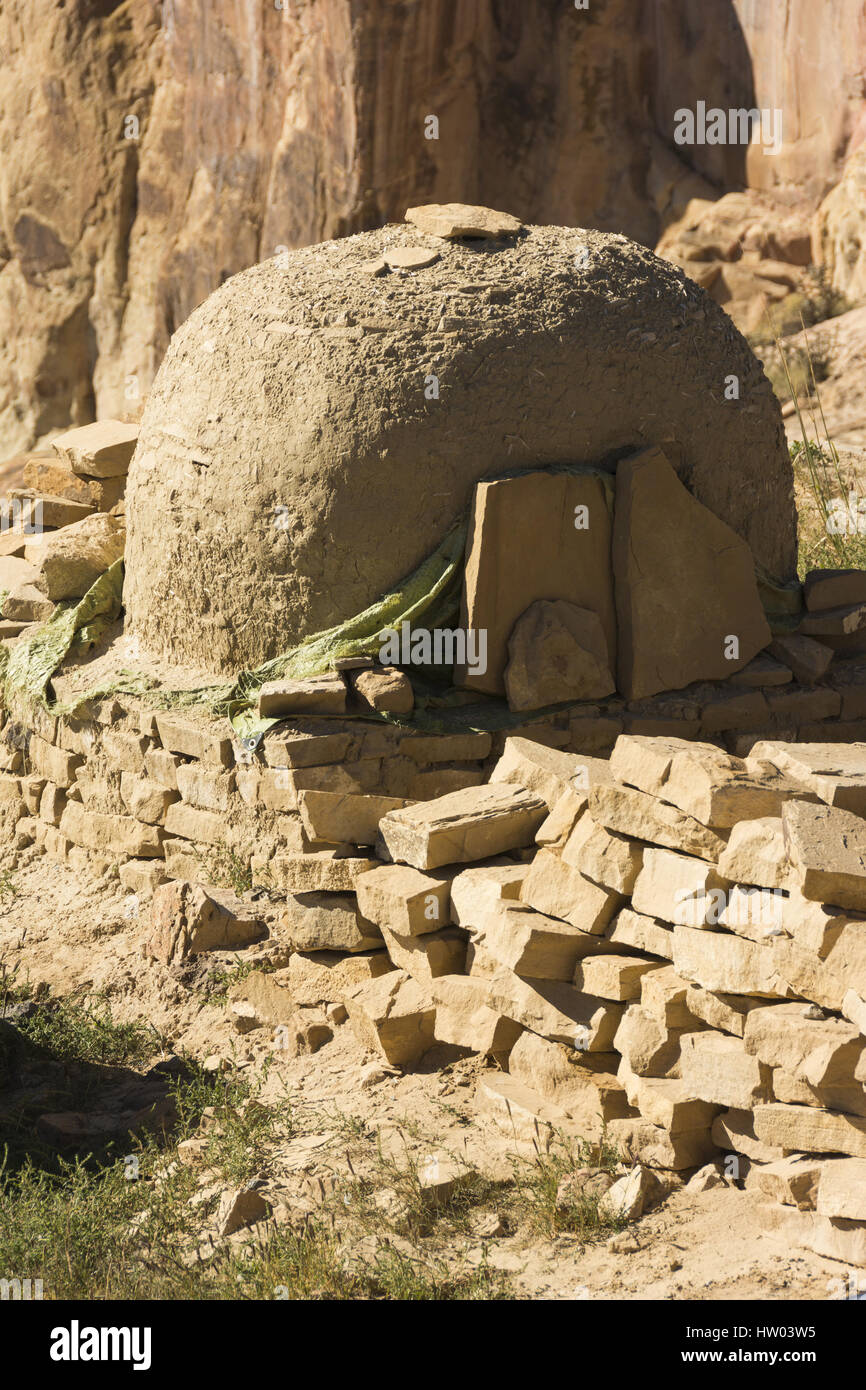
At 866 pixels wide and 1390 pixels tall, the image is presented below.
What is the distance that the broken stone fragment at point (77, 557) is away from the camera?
21.5 feet

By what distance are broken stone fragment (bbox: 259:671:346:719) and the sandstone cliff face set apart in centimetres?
1014

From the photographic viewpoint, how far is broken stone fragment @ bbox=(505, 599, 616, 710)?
518cm

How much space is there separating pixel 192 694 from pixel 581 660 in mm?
1587

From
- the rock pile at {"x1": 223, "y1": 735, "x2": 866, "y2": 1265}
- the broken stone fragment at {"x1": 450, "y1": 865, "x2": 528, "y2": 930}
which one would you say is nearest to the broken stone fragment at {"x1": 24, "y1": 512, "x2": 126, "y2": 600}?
the rock pile at {"x1": 223, "y1": 735, "x2": 866, "y2": 1265}

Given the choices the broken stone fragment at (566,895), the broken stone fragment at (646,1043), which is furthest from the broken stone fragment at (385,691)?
the broken stone fragment at (646,1043)

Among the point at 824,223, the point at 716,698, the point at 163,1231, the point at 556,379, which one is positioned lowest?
the point at 163,1231

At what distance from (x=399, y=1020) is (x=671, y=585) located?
2141 mm

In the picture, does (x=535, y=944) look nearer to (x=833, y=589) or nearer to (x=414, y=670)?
(x=414, y=670)

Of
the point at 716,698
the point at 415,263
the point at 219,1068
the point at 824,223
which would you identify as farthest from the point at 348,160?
the point at 219,1068

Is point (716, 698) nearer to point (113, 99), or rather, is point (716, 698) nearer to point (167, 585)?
point (167, 585)

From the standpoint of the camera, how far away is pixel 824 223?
1512 centimetres

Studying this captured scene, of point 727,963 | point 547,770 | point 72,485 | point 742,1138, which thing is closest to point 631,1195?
point 742,1138

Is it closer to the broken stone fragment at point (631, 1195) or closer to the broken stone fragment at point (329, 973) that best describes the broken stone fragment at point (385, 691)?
the broken stone fragment at point (329, 973)

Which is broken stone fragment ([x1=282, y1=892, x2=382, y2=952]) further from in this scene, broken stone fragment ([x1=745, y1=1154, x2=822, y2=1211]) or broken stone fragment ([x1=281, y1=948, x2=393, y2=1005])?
broken stone fragment ([x1=745, y1=1154, x2=822, y2=1211])
